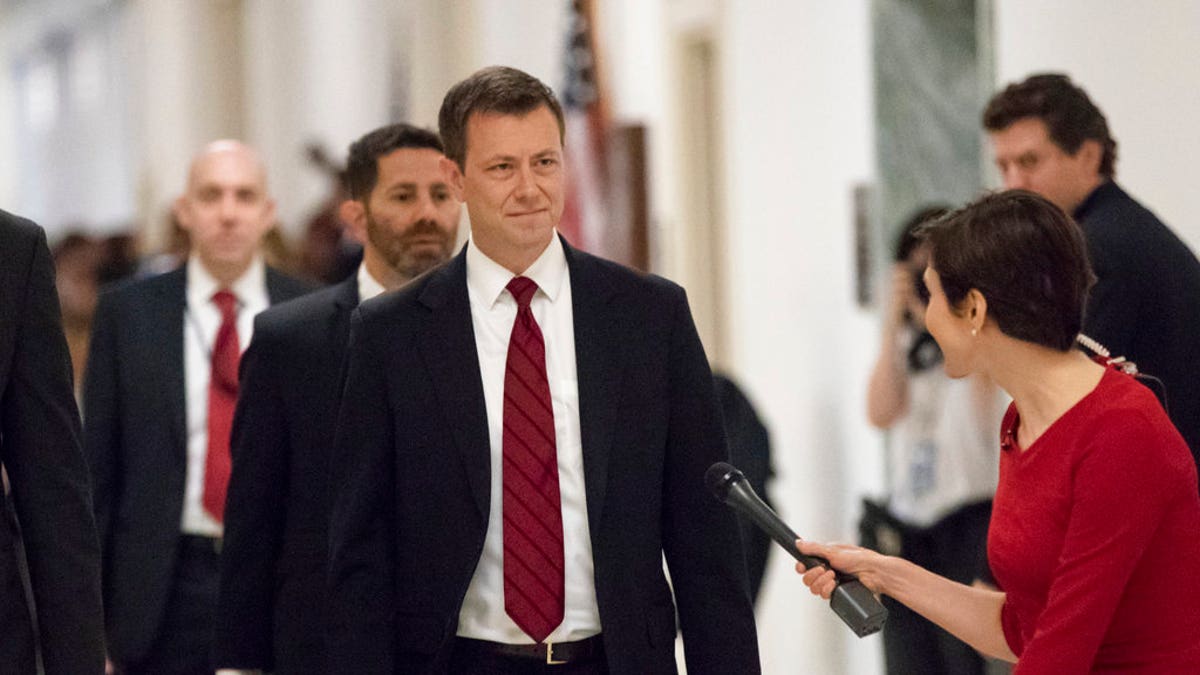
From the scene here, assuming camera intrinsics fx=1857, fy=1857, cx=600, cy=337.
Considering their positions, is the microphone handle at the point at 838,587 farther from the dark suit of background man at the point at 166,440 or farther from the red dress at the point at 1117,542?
the dark suit of background man at the point at 166,440

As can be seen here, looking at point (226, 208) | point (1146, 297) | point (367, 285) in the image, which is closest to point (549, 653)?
Answer: point (367, 285)

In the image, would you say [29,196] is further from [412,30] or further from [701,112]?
[701,112]

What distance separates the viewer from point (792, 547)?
2.80 metres

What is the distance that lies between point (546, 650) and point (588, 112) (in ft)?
18.2

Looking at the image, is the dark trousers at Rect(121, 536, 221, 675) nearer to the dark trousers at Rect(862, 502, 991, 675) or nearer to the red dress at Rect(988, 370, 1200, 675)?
the dark trousers at Rect(862, 502, 991, 675)

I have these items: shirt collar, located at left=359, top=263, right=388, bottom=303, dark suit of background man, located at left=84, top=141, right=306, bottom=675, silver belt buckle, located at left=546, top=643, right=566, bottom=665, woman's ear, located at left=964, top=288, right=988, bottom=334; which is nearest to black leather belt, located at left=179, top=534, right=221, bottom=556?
dark suit of background man, located at left=84, top=141, right=306, bottom=675

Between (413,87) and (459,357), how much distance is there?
29.0 ft

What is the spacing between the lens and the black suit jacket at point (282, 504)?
3.95 m

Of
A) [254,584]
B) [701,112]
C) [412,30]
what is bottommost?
[254,584]

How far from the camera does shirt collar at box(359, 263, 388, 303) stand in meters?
4.13

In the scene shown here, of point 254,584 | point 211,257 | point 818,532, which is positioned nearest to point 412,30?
point 818,532

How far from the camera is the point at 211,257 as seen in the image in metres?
5.15

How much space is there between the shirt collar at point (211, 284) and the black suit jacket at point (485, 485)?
1980 mm

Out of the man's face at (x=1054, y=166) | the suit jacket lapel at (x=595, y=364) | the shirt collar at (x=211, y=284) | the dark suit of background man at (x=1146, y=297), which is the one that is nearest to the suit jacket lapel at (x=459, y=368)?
the suit jacket lapel at (x=595, y=364)
